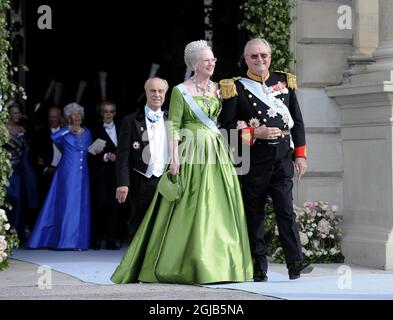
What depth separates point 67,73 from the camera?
1742 centimetres

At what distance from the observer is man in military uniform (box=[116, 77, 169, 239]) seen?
993cm

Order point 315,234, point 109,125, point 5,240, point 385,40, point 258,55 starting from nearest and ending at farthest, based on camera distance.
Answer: point 258,55
point 5,240
point 385,40
point 315,234
point 109,125

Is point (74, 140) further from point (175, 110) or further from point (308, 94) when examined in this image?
point (175, 110)

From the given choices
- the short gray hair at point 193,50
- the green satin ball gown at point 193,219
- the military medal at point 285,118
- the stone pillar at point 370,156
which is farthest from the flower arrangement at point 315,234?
the short gray hair at point 193,50

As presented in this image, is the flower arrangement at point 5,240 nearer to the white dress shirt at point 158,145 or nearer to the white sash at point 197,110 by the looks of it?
the white dress shirt at point 158,145

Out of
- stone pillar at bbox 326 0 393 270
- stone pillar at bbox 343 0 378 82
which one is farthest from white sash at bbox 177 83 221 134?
stone pillar at bbox 343 0 378 82

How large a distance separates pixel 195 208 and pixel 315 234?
2508 mm

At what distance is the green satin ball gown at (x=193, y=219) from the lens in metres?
9.14

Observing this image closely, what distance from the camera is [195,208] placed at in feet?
30.1

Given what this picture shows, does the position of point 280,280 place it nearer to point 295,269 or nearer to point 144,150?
point 295,269

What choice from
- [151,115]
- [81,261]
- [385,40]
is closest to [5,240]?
[81,261]

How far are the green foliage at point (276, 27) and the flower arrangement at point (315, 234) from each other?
1.39 meters

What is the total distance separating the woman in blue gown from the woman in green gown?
383 cm
